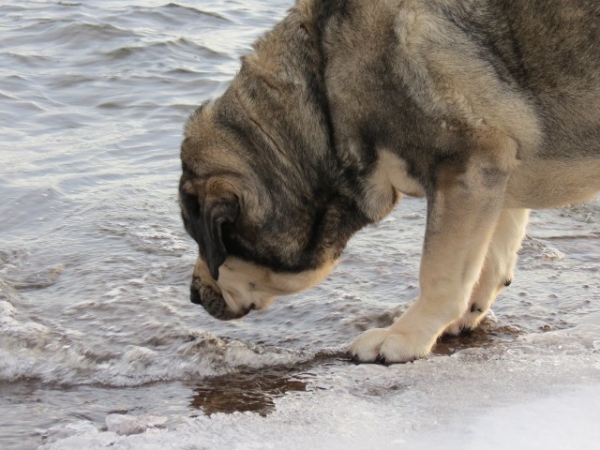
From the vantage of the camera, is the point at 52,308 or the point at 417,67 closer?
the point at 417,67

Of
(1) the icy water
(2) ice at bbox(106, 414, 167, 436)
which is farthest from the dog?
(2) ice at bbox(106, 414, 167, 436)

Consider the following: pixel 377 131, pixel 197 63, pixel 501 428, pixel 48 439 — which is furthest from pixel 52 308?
pixel 197 63

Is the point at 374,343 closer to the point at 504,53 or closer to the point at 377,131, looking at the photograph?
the point at 377,131

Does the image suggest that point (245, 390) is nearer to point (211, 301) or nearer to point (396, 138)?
point (211, 301)

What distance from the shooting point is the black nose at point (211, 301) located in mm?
4988

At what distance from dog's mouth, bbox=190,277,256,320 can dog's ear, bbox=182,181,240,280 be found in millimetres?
334

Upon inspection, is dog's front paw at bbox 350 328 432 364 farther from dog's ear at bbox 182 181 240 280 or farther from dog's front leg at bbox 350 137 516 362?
dog's ear at bbox 182 181 240 280

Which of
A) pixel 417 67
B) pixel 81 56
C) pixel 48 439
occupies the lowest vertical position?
pixel 81 56

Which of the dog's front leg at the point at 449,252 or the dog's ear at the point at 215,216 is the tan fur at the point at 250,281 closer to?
the dog's ear at the point at 215,216

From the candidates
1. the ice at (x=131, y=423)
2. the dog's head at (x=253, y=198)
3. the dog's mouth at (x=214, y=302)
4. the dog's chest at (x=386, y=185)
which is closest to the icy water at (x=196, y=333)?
the ice at (x=131, y=423)

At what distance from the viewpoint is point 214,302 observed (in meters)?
5.00

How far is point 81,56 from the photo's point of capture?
1105cm

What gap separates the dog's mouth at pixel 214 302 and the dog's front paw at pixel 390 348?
66 centimetres

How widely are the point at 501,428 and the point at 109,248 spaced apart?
3053mm
